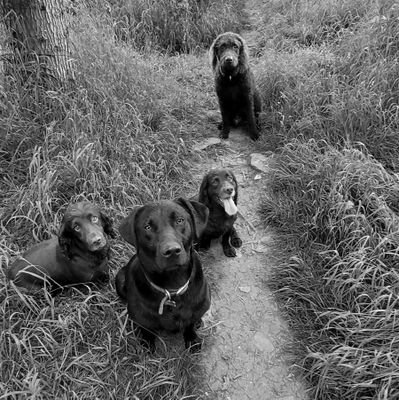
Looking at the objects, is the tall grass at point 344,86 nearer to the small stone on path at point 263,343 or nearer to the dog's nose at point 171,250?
the small stone on path at point 263,343

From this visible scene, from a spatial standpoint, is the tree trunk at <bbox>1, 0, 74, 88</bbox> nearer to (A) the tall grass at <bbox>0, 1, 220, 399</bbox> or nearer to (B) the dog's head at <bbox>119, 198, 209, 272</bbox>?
(A) the tall grass at <bbox>0, 1, 220, 399</bbox>

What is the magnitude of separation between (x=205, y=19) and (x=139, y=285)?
5.88 metres

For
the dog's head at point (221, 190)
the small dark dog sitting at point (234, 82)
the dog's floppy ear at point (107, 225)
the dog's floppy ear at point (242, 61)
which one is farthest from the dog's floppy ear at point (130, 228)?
the dog's floppy ear at point (242, 61)

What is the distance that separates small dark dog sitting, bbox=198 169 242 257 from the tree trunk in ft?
6.05

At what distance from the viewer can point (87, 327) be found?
98.1 inches

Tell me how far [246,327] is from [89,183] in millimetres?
1716

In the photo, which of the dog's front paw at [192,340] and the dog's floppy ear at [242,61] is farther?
the dog's floppy ear at [242,61]

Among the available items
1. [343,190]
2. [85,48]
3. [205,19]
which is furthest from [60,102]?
[205,19]

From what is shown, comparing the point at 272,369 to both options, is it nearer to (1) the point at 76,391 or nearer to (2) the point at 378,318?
(2) the point at 378,318

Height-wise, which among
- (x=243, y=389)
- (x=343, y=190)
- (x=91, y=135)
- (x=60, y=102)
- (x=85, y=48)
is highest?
(x=85, y=48)

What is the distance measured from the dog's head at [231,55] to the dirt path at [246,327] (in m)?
1.45

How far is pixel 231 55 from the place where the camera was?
13.3ft

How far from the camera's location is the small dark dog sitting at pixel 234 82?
4141 millimetres

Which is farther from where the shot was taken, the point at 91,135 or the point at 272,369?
the point at 91,135
